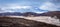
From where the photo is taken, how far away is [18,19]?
2.96 feet

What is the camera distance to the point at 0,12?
88 centimetres

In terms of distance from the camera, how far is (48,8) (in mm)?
876

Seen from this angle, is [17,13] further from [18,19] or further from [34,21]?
[34,21]

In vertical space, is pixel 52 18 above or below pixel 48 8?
below

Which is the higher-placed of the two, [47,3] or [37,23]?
[47,3]

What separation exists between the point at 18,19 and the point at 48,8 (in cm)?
32

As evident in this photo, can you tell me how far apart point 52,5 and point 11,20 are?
441 millimetres

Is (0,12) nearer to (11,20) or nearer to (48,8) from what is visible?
(11,20)

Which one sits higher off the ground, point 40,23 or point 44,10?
point 44,10

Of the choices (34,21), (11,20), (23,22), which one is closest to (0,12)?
(11,20)

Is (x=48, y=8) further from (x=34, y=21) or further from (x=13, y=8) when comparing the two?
(x=13, y=8)

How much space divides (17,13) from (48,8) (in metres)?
0.31

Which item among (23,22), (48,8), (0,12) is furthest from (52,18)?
(0,12)

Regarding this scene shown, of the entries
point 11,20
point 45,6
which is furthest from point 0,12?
point 45,6
